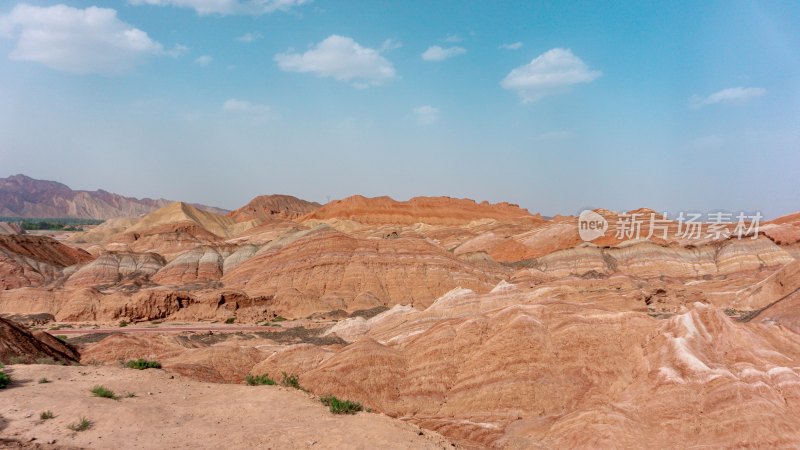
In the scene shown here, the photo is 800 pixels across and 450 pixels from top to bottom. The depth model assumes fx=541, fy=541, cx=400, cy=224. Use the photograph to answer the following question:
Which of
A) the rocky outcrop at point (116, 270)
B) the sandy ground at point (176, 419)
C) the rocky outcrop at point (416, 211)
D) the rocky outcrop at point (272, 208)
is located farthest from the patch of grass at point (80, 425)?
the rocky outcrop at point (272, 208)

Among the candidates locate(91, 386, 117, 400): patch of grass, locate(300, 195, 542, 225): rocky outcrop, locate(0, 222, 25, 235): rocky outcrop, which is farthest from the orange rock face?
locate(0, 222, 25, 235): rocky outcrop

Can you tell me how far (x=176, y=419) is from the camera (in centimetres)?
988

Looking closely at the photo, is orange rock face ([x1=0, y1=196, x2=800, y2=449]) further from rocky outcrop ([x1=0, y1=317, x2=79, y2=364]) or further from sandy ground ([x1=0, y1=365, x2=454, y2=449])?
sandy ground ([x1=0, y1=365, x2=454, y2=449])

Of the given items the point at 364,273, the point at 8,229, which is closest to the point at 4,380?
the point at 364,273

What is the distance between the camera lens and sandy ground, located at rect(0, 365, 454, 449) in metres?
8.75

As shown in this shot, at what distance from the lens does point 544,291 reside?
1122 inches

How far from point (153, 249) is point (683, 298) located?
247ft

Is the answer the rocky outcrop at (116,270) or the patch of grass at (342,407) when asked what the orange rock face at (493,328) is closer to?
the rocky outcrop at (116,270)

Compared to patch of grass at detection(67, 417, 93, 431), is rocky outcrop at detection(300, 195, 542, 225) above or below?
above

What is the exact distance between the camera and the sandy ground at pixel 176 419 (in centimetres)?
875

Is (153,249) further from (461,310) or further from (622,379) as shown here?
(622,379)

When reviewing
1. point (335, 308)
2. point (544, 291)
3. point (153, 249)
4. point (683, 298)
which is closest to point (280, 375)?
point (544, 291)

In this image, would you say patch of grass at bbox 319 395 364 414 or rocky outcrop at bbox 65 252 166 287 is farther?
rocky outcrop at bbox 65 252 166 287

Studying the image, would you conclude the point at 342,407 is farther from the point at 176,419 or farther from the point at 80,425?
the point at 80,425
